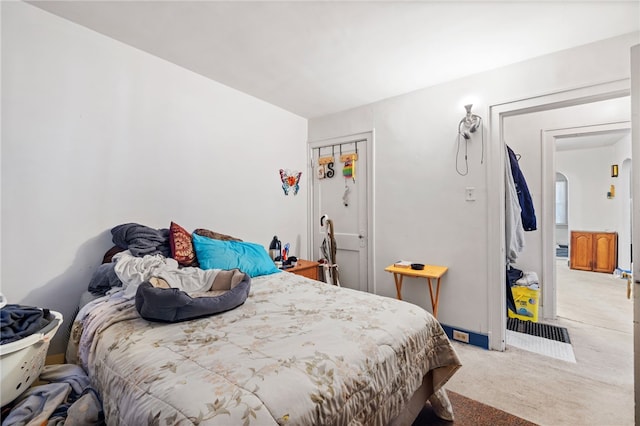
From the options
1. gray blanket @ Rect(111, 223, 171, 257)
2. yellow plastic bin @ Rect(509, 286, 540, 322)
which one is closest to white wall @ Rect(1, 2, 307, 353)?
gray blanket @ Rect(111, 223, 171, 257)

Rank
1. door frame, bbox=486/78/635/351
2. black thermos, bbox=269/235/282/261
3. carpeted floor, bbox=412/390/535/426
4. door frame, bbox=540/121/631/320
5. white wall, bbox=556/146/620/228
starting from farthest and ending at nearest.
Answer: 1. white wall, bbox=556/146/620/228
2. door frame, bbox=540/121/631/320
3. black thermos, bbox=269/235/282/261
4. door frame, bbox=486/78/635/351
5. carpeted floor, bbox=412/390/535/426

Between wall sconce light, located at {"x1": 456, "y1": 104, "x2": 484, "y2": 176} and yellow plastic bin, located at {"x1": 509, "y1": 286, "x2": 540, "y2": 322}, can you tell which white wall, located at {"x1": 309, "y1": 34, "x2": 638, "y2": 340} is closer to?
wall sconce light, located at {"x1": 456, "y1": 104, "x2": 484, "y2": 176}

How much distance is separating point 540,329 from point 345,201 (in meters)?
→ 2.53

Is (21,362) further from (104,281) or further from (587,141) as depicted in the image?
(587,141)

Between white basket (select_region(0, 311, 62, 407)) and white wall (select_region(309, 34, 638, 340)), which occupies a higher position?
white wall (select_region(309, 34, 638, 340))

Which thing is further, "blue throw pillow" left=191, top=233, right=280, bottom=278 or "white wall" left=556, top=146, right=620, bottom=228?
"white wall" left=556, top=146, right=620, bottom=228

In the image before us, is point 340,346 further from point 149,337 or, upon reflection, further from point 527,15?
point 527,15

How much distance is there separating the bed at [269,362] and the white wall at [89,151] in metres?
0.58

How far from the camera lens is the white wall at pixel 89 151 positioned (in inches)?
69.8

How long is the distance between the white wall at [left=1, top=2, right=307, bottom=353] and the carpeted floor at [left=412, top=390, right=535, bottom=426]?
2270 mm

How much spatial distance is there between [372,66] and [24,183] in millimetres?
2686

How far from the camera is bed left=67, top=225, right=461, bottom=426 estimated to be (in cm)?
87

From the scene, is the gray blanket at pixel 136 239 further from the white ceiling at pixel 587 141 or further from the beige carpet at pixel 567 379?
the white ceiling at pixel 587 141

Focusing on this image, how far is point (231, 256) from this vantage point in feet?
7.68
